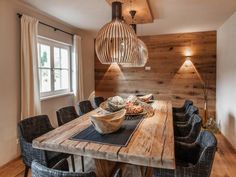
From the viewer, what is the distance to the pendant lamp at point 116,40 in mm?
2025

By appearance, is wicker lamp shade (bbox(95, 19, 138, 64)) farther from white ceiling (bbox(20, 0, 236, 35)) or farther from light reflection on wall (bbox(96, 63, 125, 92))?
light reflection on wall (bbox(96, 63, 125, 92))

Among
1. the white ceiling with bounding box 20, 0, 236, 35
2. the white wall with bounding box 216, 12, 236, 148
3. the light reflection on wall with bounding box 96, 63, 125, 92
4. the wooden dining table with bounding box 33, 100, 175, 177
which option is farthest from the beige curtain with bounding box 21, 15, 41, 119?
the white wall with bounding box 216, 12, 236, 148

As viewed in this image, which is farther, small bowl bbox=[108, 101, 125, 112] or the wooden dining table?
small bowl bbox=[108, 101, 125, 112]

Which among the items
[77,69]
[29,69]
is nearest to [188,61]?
[77,69]

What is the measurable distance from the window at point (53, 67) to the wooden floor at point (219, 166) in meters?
1.37

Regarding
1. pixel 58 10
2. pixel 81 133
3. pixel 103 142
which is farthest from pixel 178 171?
pixel 58 10

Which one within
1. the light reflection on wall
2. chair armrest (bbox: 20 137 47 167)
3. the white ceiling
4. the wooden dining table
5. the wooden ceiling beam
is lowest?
chair armrest (bbox: 20 137 47 167)

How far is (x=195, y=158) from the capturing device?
1.82 meters

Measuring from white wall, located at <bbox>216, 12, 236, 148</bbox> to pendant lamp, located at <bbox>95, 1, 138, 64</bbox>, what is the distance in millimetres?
2239

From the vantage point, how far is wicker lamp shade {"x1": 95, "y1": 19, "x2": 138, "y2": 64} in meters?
2.03

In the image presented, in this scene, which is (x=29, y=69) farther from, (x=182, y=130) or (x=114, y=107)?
(x=182, y=130)

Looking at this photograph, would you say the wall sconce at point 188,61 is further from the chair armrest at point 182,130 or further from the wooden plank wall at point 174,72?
the chair armrest at point 182,130

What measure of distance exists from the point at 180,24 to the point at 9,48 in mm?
3343

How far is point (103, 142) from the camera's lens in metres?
1.53
